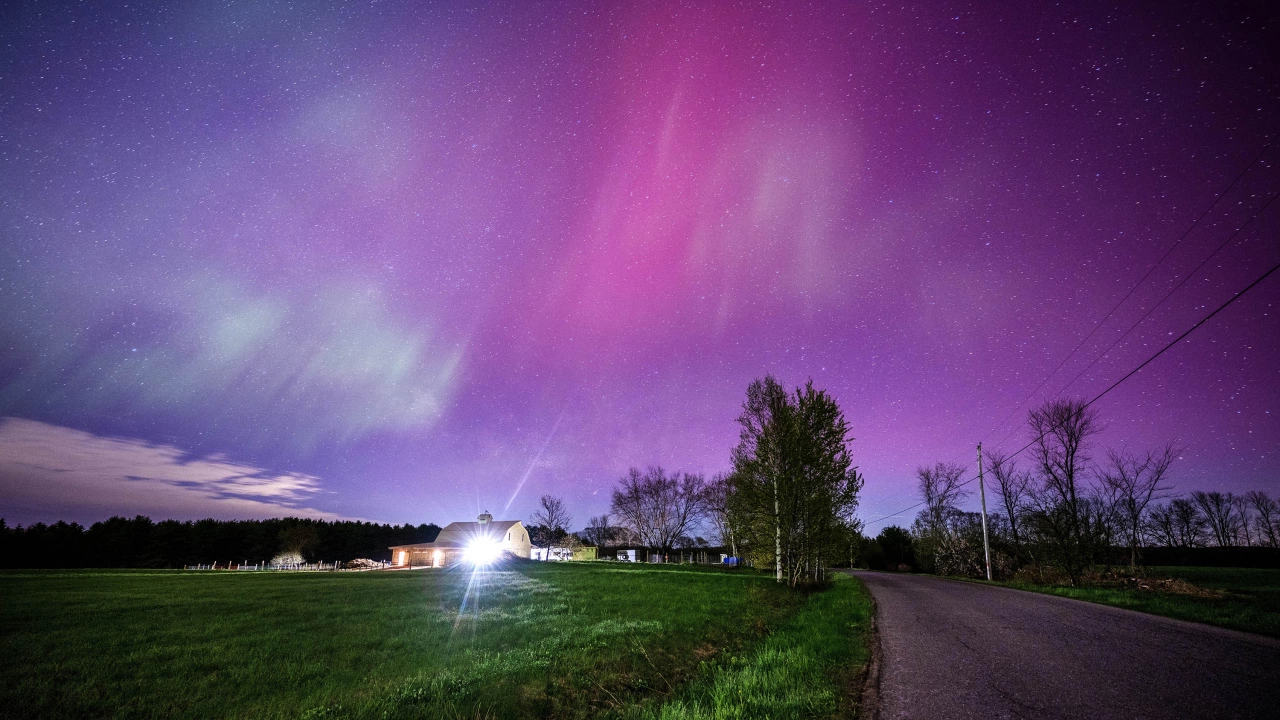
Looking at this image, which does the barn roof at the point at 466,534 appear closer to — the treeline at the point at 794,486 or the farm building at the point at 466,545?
the farm building at the point at 466,545

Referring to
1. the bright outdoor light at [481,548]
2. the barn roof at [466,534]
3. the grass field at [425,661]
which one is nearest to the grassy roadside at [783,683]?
the grass field at [425,661]

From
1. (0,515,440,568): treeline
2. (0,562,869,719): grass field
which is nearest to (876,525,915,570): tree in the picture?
(0,562,869,719): grass field

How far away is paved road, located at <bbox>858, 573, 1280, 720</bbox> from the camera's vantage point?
5621mm

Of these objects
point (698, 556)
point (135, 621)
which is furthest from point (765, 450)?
point (698, 556)

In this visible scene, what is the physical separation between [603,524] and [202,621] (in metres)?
129

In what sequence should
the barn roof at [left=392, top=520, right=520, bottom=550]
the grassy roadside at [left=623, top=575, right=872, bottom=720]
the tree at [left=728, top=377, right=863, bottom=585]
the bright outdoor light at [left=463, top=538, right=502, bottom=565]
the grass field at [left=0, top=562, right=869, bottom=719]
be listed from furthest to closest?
the barn roof at [left=392, top=520, right=520, bottom=550] → the bright outdoor light at [left=463, top=538, right=502, bottom=565] → the tree at [left=728, top=377, right=863, bottom=585] → the grass field at [left=0, top=562, right=869, bottom=719] → the grassy roadside at [left=623, top=575, right=872, bottom=720]

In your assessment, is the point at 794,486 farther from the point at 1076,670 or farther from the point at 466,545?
the point at 466,545

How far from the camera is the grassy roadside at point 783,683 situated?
5953 millimetres

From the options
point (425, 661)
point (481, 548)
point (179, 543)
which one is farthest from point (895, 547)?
point (179, 543)

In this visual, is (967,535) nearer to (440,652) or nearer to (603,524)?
(440,652)

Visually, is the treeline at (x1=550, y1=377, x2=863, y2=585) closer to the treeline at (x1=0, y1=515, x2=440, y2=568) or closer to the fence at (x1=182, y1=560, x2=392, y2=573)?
the fence at (x1=182, y1=560, x2=392, y2=573)

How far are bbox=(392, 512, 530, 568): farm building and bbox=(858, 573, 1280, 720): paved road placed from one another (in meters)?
74.6

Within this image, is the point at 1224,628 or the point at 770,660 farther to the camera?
the point at 1224,628

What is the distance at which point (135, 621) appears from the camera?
12664 mm
